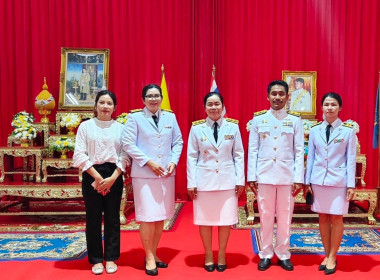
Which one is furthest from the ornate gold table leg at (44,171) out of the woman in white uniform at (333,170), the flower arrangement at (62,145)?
the woman in white uniform at (333,170)

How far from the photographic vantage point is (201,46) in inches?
225

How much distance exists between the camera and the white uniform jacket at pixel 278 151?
9.71 feet

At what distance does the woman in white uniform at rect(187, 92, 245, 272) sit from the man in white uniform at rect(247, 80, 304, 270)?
0.16 meters

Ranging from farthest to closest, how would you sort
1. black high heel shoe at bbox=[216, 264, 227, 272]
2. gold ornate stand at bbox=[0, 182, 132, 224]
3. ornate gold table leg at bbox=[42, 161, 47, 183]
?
ornate gold table leg at bbox=[42, 161, 47, 183], gold ornate stand at bbox=[0, 182, 132, 224], black high heel shoe at bbox=[216, 264, 227, 272]

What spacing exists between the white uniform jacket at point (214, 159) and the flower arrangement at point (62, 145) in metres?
2.25

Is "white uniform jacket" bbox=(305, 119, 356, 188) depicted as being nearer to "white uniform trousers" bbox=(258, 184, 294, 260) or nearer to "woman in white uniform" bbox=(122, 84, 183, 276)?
"white uniform trousers" bbox=(258, 184, 294, 260)

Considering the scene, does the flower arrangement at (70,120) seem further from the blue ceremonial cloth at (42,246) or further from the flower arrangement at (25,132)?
the blue ceremonial cloth at (42,246)

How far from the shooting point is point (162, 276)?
2879 mm

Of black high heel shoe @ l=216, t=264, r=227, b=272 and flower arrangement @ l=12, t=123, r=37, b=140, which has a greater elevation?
flower arrangement @ l=12, t=123, r=37, b=140

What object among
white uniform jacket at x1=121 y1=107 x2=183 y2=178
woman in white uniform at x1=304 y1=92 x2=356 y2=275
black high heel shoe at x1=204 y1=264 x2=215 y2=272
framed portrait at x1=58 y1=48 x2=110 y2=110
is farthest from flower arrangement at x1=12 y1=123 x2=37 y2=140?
woman in white uniform at x1=304 y1=92 x2=356 y2=275

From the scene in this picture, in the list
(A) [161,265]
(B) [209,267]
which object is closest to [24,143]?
(A) [161,265]

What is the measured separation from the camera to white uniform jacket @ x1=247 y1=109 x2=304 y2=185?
2.96 meters

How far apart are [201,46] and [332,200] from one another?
3490 mm

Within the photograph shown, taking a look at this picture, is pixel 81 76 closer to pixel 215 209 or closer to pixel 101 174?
pixel 101 174
